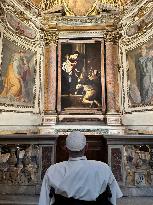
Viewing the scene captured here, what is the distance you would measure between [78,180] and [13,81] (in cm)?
716

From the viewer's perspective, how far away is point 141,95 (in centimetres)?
889

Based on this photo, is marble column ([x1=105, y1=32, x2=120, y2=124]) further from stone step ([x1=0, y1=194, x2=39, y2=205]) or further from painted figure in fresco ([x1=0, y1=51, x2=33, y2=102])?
stone step ([x1=0, y1=194, x2=39, y2=205])

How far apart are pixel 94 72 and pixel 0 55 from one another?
2.87 metres

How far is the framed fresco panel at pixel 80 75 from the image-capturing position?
9516 millimetres

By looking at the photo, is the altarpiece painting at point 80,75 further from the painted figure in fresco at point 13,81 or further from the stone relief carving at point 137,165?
the stone relief carving at point 137,165

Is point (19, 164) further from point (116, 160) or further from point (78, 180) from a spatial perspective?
point (78, 180)

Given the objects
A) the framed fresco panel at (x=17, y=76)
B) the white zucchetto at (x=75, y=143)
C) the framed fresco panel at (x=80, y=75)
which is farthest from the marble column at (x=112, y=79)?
the white zucchetto at (x=75, y=143)

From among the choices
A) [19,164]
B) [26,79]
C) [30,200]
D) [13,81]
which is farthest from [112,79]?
[30,200]

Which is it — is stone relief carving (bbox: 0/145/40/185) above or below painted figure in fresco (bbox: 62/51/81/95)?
below

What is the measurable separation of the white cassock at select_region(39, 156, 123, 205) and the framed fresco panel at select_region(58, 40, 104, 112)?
735 centimetres

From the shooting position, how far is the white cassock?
6.40ft

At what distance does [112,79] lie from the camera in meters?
9.63

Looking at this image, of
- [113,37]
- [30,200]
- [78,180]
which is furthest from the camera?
[113,37]

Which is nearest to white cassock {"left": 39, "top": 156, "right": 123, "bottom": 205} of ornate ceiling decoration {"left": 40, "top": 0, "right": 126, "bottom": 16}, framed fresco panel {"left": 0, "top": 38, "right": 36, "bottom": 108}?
framed fresco panel {"left": 0, "top": 38, "right": 36, "bottom": 108}
